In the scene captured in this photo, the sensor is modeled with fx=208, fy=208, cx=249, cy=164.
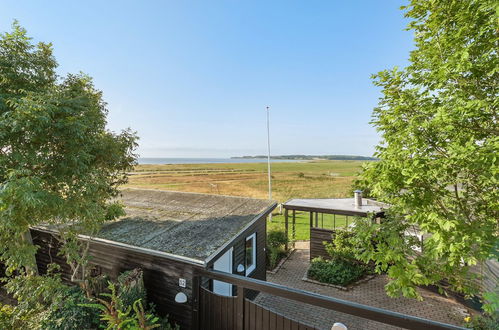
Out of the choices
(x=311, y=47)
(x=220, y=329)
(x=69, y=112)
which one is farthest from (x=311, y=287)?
(x=311, y=47)

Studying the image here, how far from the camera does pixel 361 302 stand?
299 inches

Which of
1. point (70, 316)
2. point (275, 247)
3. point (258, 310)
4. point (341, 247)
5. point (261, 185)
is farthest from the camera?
point (261, 185)

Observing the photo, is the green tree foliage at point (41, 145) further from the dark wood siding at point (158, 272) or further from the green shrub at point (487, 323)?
the green shrub at point (487, 323)

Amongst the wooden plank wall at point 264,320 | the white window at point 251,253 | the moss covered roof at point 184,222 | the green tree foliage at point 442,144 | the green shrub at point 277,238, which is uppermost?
the green tree foliage at point 442,144

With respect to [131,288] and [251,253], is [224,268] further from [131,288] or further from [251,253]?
[131,288]

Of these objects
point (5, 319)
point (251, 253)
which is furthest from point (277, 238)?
point (5, 319)

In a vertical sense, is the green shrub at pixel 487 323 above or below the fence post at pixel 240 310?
below

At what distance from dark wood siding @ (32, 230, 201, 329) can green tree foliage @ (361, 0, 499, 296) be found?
4.14 metres

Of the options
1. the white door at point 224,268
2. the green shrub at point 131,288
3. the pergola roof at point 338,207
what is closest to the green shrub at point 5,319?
the green shrub at point 131,288

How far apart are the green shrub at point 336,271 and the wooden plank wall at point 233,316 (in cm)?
613

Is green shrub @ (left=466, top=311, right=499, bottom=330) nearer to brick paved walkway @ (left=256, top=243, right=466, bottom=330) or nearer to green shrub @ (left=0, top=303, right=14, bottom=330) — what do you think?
brick paved walkway @ (left=256, top=243, right=466, bottom=330)

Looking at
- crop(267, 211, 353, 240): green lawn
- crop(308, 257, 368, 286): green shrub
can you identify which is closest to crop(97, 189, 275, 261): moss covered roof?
crop(308, 257, 368, 286): green shrub

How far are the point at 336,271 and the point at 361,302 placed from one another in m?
1.51

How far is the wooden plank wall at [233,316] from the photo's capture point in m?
3.63
